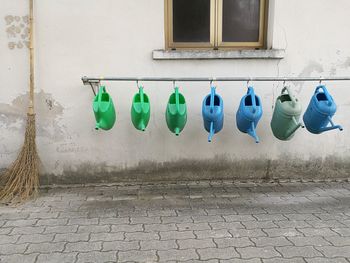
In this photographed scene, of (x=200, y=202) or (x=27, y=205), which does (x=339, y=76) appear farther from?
(x=27, y=205)

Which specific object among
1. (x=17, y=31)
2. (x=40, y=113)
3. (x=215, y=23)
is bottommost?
(x=40, y=113)

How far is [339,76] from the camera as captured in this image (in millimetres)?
4605

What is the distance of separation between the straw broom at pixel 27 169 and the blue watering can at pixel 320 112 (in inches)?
119

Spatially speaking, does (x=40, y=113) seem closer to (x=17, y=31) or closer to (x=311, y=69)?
(x=17, y=31)

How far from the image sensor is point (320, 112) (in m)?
3.91

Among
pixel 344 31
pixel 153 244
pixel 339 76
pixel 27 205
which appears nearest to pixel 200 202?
pixel 153 244

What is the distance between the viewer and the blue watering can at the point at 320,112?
3.89m

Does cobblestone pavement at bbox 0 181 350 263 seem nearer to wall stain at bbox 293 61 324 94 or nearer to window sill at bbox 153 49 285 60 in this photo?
wall stain at bbox 293 61 324 94

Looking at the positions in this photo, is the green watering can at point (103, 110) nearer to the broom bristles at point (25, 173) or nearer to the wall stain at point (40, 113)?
the wall stain at point (40, 113)

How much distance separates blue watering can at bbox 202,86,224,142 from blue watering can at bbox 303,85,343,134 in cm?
95

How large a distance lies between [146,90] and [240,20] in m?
1.43

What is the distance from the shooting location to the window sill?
4.32 m

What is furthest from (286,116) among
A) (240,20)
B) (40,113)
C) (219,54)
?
(40,113)

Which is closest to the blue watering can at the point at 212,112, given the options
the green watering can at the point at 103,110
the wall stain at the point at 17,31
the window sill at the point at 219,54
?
the window sill at the point at 219,54
